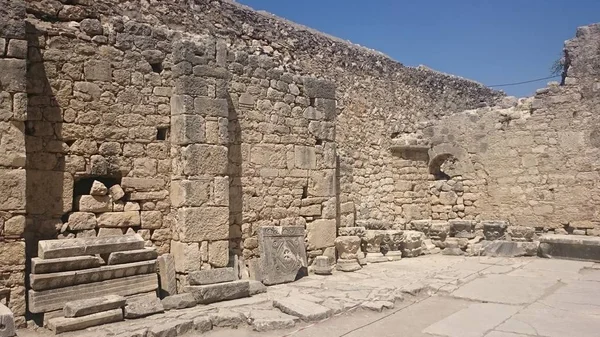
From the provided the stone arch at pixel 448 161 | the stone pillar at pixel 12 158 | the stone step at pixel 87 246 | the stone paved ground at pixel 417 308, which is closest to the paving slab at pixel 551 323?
the stone paved ground at pixel 417 308

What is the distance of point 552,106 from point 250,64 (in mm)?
8243

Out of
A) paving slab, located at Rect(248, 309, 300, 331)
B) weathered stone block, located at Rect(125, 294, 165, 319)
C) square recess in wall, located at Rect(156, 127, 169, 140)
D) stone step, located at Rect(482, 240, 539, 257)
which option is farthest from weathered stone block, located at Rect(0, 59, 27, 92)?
stone step, located at Rect(482, 240, 539, 257)

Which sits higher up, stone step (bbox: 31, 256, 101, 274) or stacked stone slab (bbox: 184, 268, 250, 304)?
stone step (bbox: 31, 256, 101, 274)

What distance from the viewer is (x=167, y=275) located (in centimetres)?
671

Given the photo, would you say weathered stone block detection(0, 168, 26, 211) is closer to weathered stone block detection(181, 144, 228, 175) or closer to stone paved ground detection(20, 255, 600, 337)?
stone paved ground detection(20, 255, 600, 337)

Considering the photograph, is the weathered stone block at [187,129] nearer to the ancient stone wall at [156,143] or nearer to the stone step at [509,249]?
the ancient stone wall at [156,143]

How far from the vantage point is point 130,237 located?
6301mm

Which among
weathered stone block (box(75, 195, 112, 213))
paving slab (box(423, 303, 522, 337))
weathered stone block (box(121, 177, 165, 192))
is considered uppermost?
weathered stone block (box(121, 177, 165, 192))

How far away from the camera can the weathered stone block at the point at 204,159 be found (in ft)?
22.6

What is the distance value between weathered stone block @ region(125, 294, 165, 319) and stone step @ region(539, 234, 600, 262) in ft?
27.6

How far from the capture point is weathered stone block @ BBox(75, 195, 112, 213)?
6.28m

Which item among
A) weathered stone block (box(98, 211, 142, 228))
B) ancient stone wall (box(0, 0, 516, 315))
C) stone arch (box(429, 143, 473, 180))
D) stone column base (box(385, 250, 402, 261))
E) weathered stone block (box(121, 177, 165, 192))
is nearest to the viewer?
ancient stone wall (box(0, 0, 516, 315))

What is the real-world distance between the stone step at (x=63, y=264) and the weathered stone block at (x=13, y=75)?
1900 mm

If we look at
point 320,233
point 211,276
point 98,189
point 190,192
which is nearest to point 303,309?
point 211,276
